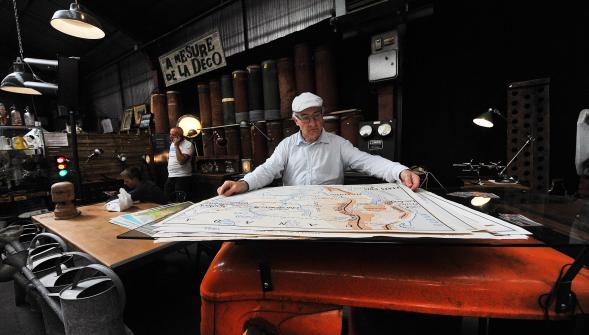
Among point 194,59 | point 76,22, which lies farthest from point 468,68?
point 76,22

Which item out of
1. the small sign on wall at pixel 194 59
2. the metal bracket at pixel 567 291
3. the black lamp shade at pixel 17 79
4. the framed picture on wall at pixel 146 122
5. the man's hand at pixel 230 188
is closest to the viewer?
the metal bracket at pixel 567 291

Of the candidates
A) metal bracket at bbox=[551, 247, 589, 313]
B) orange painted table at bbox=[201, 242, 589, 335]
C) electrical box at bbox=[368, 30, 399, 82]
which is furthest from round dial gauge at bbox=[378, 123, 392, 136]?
metal bracket at bbox=[551, 247, 589, 313]

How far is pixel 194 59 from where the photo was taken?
155 inches

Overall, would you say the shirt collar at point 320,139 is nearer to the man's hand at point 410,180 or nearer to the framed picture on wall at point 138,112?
the man's hand at point 410,180

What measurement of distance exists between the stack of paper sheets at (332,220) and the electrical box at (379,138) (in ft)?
5.12

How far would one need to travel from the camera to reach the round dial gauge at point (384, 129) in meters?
2.22

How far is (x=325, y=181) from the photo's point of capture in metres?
1.72

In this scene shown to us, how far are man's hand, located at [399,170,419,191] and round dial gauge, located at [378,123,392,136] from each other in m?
1.25

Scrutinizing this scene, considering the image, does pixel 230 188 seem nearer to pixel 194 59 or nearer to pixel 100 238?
pixel 100 238

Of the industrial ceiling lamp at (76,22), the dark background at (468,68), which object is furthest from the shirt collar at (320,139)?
the industrial ceiling lamp at (76,22)

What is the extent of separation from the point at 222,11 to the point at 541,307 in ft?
14.9

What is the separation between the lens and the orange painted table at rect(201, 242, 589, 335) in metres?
0.44

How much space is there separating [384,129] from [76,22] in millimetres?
3422

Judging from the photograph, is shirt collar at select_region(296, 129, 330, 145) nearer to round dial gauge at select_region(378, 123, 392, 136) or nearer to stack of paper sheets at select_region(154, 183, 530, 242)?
round dial gauge at select_region(378, 123, 392, 136)
